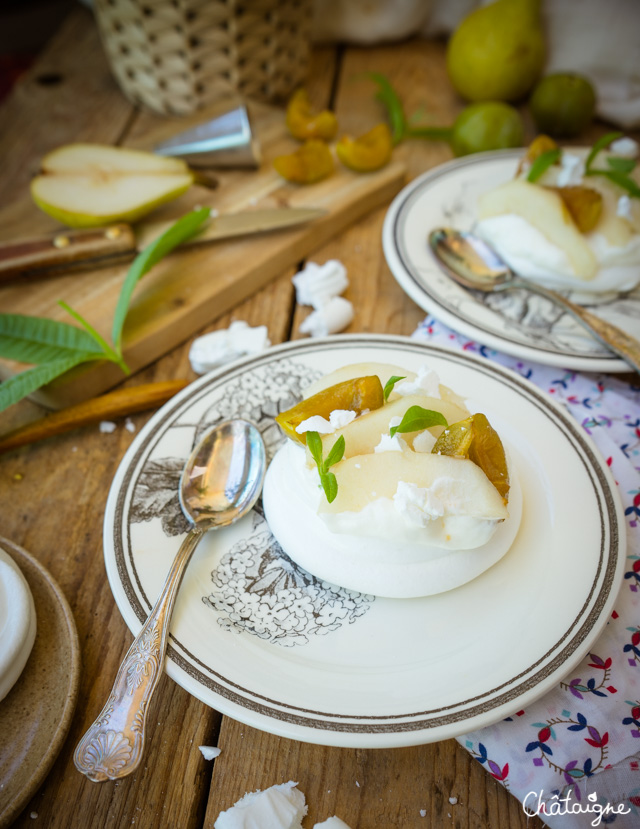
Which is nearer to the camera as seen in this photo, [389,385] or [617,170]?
[389,385]

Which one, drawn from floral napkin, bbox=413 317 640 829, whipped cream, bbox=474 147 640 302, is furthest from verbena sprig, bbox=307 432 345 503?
whipped cream, bbox=474 147 640 302

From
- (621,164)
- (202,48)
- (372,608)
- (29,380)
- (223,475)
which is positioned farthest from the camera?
(202,48)

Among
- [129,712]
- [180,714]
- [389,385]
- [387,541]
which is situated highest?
[389,385]

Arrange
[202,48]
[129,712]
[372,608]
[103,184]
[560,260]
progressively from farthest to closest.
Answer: [202,48] → [103,184] → [560,260] → [372,608] → [129,712]

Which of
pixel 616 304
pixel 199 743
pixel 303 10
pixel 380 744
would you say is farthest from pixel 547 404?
A: pixel 303 10

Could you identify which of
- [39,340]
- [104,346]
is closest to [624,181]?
[104,346]

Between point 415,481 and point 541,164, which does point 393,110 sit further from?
point 415,481

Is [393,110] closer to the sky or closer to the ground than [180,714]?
closer to the sky
